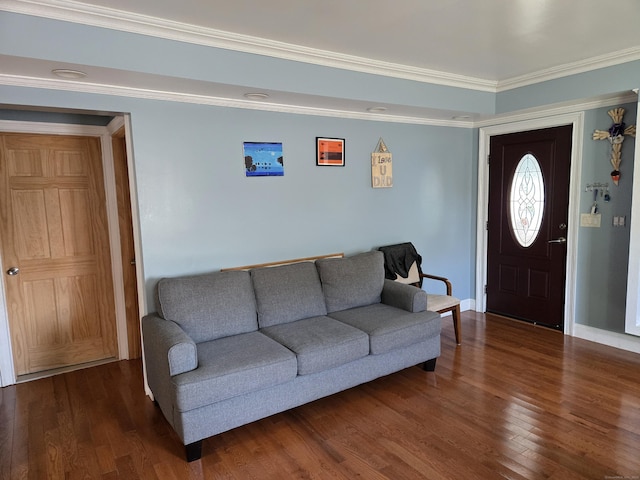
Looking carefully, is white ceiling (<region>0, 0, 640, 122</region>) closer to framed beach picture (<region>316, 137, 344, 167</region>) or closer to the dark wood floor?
framed beach picture (<region>316, 137, 344, 167</region>)

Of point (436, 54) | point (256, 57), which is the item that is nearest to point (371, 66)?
point (436, 54)

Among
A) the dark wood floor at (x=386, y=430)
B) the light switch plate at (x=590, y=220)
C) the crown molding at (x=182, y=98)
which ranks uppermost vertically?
the crown molding at (x=182, y=98)

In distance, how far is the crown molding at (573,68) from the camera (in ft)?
10.4

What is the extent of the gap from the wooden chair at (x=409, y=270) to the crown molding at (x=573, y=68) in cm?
181

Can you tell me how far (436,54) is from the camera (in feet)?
10.4

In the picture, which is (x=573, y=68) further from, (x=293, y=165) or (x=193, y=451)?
(x=193, y=451)

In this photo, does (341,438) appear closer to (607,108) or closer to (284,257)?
(284,257)

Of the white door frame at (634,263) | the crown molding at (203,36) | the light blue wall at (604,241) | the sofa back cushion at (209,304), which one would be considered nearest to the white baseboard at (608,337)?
the light blue wall at (604,241)

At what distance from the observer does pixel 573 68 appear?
3492 mm

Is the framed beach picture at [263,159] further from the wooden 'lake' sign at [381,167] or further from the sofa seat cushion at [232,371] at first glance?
the sofa seat cushion at [232,371]

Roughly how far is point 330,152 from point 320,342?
1804 millimetres

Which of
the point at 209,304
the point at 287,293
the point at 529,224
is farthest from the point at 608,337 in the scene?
the point at 209,304

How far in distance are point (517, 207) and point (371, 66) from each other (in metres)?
2.27

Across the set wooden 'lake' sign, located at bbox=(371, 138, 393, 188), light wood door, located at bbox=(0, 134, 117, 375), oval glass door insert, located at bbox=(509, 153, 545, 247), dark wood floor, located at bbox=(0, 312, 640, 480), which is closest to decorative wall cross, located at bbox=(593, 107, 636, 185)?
oval glass door insert, located at bbox=(509, 153, 545, 247)
